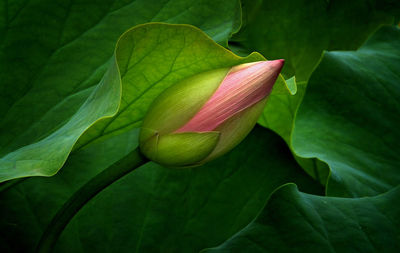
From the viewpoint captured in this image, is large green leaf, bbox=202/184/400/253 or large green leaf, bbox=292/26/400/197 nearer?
large green leaf, bbox=202/184/400/253

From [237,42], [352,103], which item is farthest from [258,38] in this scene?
[352,103]

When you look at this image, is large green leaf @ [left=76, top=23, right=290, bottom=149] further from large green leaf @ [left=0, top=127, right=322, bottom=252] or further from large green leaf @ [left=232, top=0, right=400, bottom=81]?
large green leaf @ [left=232, top=0, right=400, bottom=81]

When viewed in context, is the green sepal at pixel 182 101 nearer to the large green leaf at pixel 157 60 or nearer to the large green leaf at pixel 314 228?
the large green leaf at pixel 157 60

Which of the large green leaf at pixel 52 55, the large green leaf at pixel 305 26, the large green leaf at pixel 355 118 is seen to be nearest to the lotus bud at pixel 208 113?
the large green leaf at pixel 52 55

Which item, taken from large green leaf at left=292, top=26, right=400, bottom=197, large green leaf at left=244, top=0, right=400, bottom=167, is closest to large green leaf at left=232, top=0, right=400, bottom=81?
large green leaf at left=244, top=0, right=400, bottom=167

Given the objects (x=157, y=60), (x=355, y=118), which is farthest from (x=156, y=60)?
(x=355, y=118)
